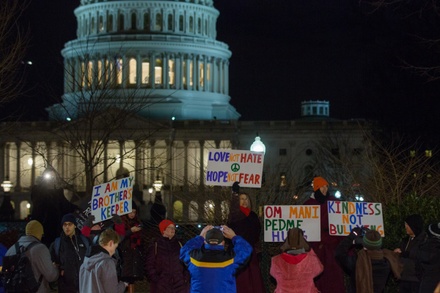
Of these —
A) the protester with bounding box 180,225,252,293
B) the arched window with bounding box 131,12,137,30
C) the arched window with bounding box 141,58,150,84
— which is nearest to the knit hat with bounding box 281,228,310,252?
the protester with bounding box 180,225,252,293

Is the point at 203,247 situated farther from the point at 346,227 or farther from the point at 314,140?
the point at 314,140

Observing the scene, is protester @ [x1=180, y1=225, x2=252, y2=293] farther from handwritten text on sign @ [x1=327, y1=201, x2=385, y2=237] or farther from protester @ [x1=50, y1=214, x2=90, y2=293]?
handwritten text on sign @ [x1=327, y1=201, x2=385, y2=237]

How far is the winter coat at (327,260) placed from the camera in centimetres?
1534

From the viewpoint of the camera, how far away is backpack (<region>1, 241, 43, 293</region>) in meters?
13.0

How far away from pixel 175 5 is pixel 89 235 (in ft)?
338

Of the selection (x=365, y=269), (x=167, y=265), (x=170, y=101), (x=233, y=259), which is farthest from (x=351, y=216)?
(x=170, y=101)

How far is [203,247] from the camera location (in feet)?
39.2

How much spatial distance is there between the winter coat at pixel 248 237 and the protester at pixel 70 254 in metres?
2.10

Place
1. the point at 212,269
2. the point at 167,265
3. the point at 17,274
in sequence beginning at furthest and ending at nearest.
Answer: the point at 167,265, the point at 17,274, the point at 212,269

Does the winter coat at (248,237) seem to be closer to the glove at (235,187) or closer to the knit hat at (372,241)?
the glove at (235,187)

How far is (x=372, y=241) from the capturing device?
12.7 metres

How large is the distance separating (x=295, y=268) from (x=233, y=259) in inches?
29.2

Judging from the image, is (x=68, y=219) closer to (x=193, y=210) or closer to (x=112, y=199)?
(x=112, y=199)

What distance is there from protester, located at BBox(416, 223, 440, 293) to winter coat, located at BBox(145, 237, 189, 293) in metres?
3.27
